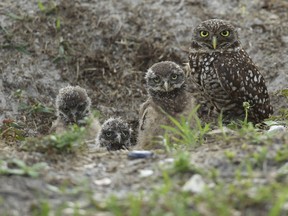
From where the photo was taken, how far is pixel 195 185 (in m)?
4.59

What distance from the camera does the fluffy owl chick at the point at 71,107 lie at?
27.4 ft

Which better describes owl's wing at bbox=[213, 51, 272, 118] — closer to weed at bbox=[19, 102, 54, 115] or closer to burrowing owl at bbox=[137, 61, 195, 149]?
burrowing owl at bbox=[137, 61, 195, 149]

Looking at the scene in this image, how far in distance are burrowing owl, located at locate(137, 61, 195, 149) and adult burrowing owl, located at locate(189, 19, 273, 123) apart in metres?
0.72

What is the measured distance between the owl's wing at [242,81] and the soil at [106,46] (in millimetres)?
313

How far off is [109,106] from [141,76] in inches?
26.3

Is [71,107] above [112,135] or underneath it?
above

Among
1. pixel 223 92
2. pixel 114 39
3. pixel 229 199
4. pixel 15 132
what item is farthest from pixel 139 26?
pixel 229 199

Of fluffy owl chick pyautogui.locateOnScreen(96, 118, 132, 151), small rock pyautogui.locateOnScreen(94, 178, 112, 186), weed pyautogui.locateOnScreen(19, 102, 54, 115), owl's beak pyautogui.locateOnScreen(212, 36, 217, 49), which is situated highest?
owl's beak pyautogui.locateOnScreen(212, 36, 217, 49)

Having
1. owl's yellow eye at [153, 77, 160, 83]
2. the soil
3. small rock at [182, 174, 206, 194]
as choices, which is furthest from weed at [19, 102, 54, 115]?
small rock at [182, 174, 206, 194]

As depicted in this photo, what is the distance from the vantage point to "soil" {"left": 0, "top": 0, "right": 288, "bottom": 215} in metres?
9.58

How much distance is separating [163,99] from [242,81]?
1257 millimetres

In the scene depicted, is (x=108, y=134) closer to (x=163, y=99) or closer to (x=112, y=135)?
(x=112, y=135)

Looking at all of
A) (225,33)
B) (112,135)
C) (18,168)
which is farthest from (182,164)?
(225,33)

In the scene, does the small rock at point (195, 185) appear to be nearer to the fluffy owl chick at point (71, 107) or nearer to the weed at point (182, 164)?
the weed at point (182, 164)
